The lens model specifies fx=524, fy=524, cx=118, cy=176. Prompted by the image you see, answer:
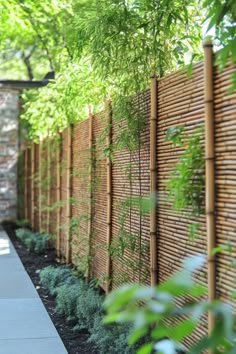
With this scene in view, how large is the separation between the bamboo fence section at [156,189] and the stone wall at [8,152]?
260 inches

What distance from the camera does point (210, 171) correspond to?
9.07ft

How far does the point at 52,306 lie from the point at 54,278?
77cm

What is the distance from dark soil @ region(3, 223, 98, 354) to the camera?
4.12m

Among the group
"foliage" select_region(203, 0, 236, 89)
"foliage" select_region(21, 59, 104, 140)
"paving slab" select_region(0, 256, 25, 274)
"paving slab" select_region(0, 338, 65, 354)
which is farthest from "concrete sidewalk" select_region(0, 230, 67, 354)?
"foliage" select_region(203, 0, 236, 89)

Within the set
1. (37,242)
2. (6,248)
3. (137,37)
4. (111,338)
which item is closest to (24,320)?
(111,338)

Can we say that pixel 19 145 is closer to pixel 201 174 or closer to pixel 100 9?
pixel 100 9

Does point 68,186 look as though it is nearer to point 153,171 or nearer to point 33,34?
point 153,171

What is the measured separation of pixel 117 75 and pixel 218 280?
7.47 ft

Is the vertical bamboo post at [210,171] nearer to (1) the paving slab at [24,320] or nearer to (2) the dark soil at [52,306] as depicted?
(2) the dark soil at [52,306]

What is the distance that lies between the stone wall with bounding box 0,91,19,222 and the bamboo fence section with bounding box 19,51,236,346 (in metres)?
6.61

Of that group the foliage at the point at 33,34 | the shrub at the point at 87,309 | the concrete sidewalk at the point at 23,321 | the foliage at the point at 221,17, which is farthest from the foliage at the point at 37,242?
the foliage at the point at 221,17

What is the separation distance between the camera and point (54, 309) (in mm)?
5234

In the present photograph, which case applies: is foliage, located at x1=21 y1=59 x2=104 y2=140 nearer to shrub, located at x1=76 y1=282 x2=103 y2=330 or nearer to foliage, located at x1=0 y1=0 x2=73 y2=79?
foliage, located at x1=0 y1=0 x2=73 y2=79

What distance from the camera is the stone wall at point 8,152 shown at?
13.2 m
